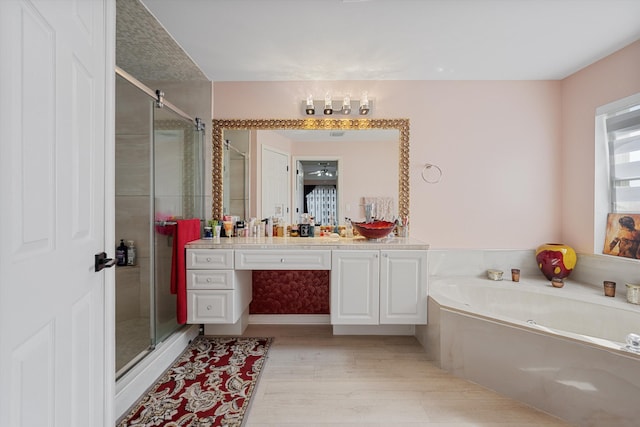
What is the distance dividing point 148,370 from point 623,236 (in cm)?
357

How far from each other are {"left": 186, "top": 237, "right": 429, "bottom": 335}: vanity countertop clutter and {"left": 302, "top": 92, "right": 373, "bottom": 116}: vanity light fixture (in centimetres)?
125

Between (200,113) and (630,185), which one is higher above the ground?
(200,113)

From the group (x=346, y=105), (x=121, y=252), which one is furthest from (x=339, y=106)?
(x=121, y=252)

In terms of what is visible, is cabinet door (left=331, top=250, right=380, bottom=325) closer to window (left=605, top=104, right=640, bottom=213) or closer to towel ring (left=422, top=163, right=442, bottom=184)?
towel ring (left=422, top=163, right=442, bottom=184)

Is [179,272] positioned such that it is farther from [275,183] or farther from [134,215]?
[275,183]

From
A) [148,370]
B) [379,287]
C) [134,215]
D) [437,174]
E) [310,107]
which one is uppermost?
[310,107]

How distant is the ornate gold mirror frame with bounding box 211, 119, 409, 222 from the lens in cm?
287

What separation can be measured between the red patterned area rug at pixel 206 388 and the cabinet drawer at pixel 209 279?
1.71ft

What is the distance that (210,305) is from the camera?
2389 millimetres
